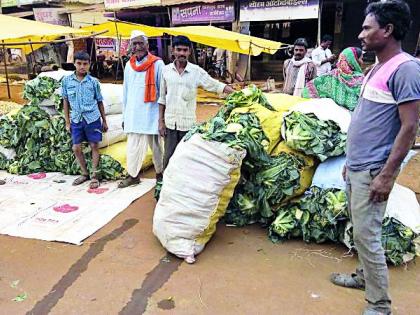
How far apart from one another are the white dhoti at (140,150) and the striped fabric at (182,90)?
58cm

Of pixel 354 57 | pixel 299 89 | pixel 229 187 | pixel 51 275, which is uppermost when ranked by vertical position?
pixel 354 57

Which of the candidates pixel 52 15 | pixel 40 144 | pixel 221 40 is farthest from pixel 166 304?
pixel 52 15

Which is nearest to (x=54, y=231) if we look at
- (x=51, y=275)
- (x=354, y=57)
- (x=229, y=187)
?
(x=51, y=275)

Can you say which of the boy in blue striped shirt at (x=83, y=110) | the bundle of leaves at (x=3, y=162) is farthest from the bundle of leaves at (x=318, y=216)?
the bundle of leaves at (x=3, y=162)

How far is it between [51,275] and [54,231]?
0.70 m

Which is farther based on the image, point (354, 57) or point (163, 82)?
point (163, 82)

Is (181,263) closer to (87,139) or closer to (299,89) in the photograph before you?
(87,139)

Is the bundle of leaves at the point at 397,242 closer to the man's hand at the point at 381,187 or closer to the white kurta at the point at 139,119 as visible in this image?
the man's hand at the point at 381,187

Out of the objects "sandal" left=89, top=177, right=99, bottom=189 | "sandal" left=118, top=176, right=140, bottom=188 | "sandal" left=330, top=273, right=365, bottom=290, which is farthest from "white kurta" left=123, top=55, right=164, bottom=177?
"sandal" left=330, top=273, right=365, bottom=290

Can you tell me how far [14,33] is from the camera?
6.95 metres

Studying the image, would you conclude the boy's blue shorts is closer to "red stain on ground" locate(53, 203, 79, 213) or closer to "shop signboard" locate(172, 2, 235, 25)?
"red stain on ground" locate(53, 203, 79, 213)

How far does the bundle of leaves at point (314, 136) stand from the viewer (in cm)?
333

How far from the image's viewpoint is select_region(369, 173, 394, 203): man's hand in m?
2.02

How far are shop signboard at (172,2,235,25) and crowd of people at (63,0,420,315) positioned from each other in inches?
198
